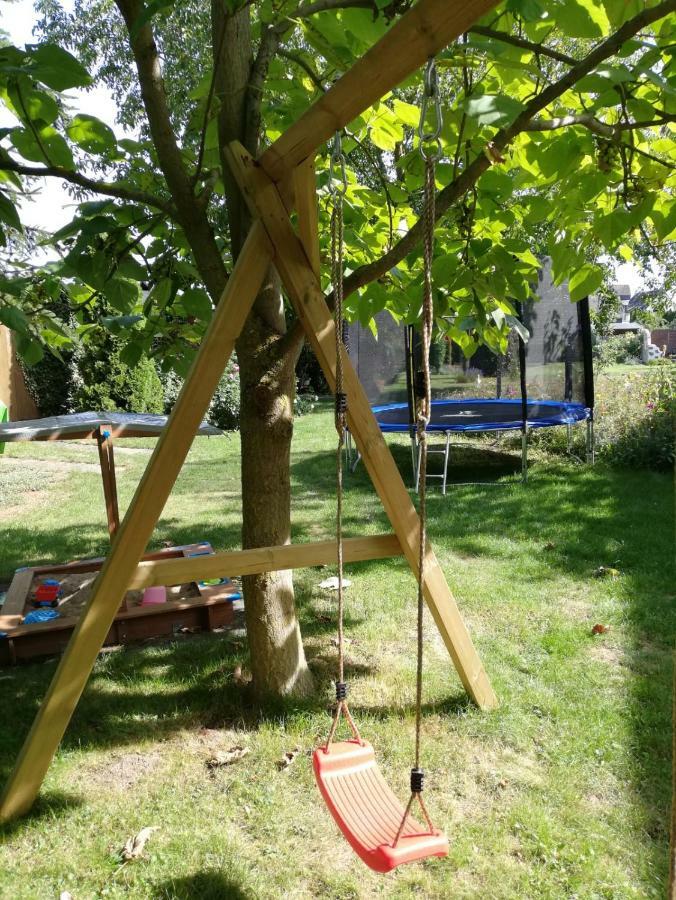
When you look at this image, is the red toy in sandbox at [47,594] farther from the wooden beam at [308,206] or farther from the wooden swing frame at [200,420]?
the wooden beam at [308,206]

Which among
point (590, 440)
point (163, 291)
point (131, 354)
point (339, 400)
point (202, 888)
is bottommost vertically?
point (202, 888)

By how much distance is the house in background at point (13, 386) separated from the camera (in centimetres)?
1250

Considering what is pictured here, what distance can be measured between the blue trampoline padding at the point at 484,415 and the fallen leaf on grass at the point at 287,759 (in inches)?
187

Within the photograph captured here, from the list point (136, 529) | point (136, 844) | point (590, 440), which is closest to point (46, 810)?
point (136, 844)

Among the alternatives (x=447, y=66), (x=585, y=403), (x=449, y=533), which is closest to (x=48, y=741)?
(x=447, y=66)

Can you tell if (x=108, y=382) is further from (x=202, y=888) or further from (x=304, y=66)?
(x=202, y=888)

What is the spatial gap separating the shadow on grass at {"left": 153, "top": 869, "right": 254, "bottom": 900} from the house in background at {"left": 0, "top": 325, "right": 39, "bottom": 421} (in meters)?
11.6

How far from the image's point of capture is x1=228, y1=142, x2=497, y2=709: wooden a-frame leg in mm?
2322

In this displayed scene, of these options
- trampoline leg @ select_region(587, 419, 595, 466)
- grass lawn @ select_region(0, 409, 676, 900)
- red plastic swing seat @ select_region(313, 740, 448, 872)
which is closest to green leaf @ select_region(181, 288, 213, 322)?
grass lawn @ select_region(0, 409, 676, 900)

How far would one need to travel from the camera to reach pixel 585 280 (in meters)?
2.62

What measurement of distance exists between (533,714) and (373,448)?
135 cm

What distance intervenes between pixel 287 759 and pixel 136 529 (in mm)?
1088

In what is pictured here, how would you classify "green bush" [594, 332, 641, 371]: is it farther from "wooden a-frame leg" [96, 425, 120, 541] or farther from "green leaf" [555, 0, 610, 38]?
"green leaf" [555, 0, 610, 38]

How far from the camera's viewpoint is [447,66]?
7.37 feet
